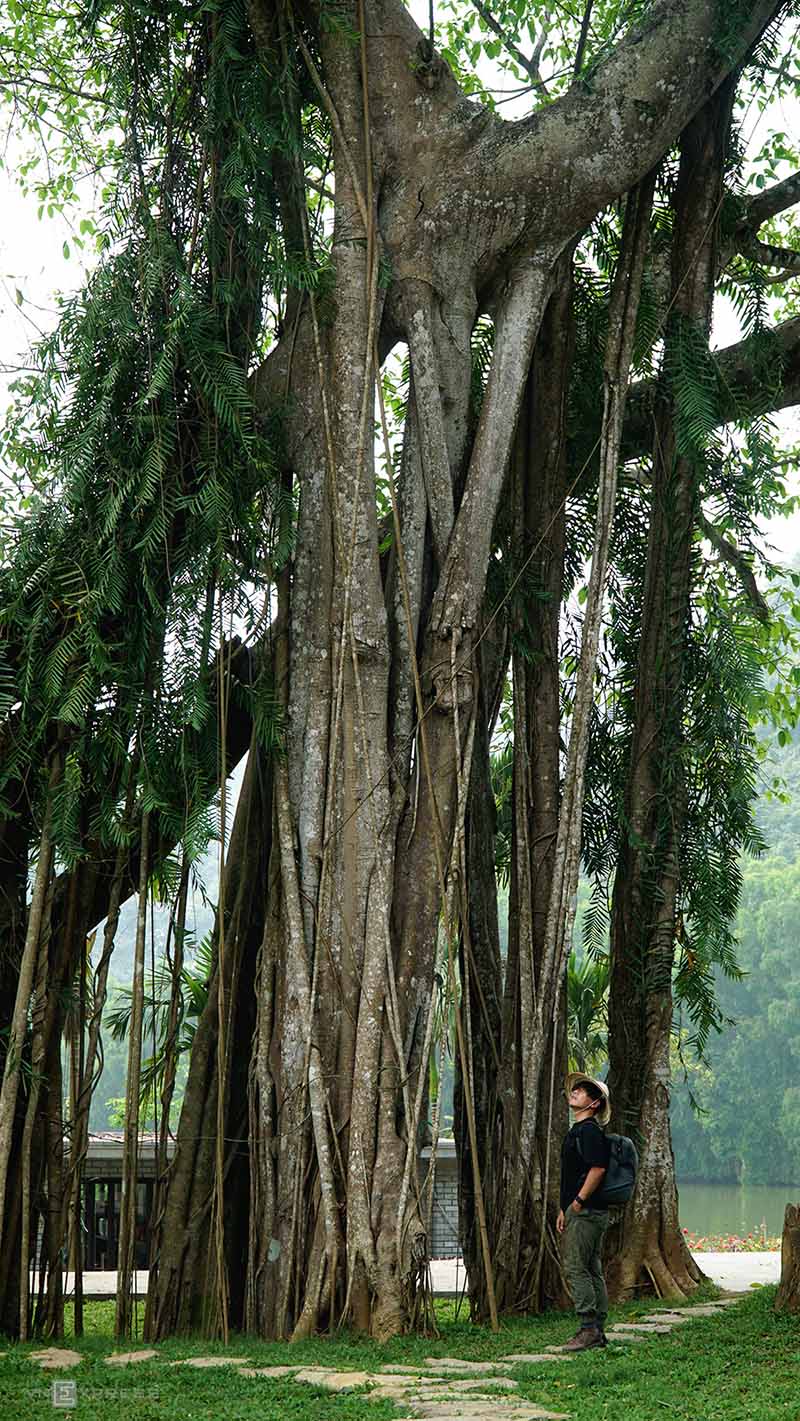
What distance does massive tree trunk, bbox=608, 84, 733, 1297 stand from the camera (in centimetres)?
582

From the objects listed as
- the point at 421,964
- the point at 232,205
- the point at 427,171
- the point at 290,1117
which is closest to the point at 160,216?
the point at 232,205

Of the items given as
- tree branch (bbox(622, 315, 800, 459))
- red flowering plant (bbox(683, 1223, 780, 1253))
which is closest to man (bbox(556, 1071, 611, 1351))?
tree branch (bbox(622, 315, 800, 459))

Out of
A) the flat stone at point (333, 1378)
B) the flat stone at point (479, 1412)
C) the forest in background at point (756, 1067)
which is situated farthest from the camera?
the forest in background at point (756, 1067)

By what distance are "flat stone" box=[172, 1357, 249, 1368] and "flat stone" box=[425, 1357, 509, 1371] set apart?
52 cm

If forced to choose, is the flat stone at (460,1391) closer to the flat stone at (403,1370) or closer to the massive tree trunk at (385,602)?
the flat stone at (403,1370)

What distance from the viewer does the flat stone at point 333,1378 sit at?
3.75 m

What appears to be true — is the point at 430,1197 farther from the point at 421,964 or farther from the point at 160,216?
the point at 160,216

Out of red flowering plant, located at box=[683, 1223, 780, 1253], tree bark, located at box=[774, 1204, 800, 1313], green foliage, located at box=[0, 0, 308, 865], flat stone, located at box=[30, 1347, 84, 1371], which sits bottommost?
red flowering plant, located at box=[683, 1223, 780, 1253]

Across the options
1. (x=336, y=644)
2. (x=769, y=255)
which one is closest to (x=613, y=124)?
(x=769, y=255)

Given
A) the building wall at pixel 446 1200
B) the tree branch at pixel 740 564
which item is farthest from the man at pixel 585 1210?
the building wall at pixel 446 1200

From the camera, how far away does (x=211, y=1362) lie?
4199 millimetres

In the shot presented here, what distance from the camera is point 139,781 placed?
17.4ft

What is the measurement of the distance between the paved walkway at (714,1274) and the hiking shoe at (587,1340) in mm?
2384

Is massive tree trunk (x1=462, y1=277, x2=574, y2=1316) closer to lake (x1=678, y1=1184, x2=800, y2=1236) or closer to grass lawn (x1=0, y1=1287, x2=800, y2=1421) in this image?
grass lawn (x1=0, y1=1287, x2=800, y2=1421)
